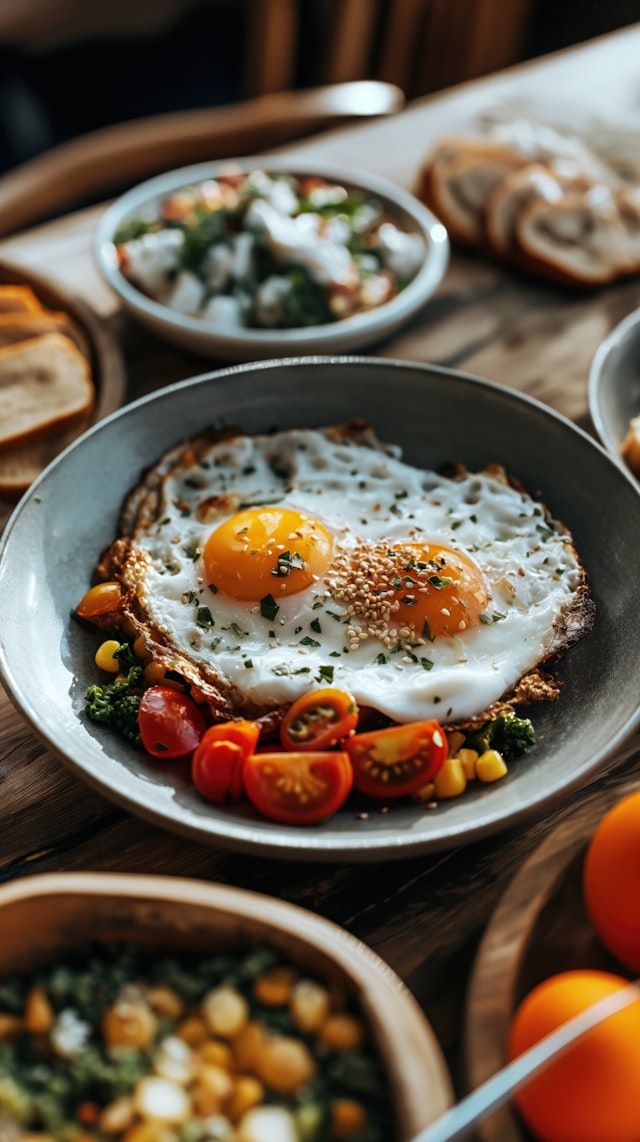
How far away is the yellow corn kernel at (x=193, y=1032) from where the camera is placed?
148cm

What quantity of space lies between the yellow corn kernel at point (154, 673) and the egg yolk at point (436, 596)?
60 cm

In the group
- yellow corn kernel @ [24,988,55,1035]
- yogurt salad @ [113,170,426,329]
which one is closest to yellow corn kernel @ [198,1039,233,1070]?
yellow corn kernel @ [24,988,55,1035]

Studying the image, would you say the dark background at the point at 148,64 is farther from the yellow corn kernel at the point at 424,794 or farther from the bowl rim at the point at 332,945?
the bowl rim at the point at 332,945

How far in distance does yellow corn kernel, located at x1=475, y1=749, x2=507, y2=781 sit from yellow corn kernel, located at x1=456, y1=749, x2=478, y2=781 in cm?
1

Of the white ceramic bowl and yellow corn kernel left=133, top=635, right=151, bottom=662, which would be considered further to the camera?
the white ceramic bowl

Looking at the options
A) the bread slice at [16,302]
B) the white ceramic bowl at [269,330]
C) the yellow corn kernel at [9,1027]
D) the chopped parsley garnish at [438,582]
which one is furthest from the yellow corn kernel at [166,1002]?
the bread slice at [16,302]

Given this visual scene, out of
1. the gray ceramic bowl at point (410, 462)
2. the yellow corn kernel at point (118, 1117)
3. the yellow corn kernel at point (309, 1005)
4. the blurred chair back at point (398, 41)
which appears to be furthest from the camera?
the blurred chair back at point (398, 41)

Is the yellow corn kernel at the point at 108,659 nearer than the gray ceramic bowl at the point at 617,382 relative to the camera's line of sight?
Yes

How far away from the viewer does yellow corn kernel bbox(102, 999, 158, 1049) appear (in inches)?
57.2

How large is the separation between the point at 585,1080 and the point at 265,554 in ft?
4.70

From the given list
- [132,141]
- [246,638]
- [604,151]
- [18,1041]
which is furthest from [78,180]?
[18,1041]

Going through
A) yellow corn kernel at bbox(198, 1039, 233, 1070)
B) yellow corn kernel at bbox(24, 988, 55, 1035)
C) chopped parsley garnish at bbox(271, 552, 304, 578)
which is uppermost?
yellow corn kernel at bbox(198, 1039, 233, 1070)

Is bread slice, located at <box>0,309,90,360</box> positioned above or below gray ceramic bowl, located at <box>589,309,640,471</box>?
below

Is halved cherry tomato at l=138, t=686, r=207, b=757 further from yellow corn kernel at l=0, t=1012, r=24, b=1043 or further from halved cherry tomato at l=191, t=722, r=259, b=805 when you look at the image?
yellow corn kernel at l=0, t=1012, r=24, b=1043
